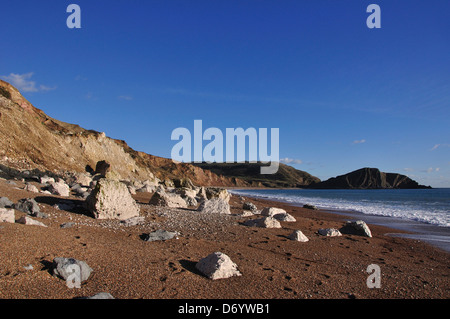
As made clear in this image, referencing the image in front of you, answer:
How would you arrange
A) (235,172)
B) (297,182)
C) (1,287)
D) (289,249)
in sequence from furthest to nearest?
(235,172), (297,182), (289,249), (1,287)

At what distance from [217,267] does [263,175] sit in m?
164

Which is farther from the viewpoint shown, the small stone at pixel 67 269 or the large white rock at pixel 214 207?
the large white rock at pixel 214 207

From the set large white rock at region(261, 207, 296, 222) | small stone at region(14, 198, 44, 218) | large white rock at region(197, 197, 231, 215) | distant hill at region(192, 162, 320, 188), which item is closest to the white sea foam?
large white rock at region(261, 207, 296, 222)

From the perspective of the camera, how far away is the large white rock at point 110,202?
756cm

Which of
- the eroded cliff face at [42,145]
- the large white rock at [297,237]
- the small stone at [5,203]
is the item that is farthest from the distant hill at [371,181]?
the small stone at [5,203]

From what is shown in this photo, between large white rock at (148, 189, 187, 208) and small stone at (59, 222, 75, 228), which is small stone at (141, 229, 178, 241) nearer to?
small stone at (59, 222, 75, 228)

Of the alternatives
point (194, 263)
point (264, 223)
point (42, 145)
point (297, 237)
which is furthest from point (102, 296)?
point (42, 145)

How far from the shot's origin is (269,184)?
144 metres

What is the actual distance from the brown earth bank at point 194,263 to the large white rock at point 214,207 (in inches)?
145

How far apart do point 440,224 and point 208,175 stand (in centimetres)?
9999

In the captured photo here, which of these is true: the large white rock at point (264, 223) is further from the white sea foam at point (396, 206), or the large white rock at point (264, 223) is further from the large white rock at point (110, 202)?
the white sea foam at point (396, 206)

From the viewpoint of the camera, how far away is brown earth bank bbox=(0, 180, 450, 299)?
144 inches
